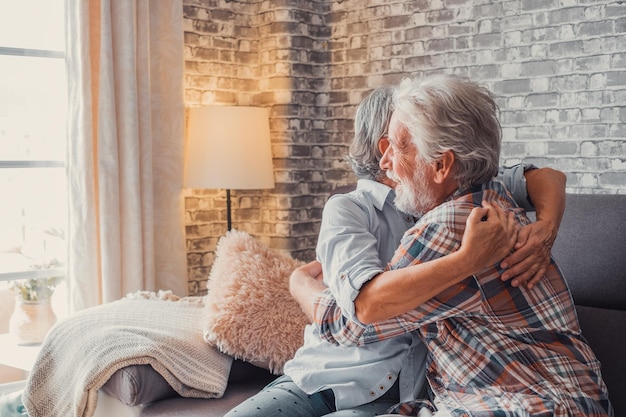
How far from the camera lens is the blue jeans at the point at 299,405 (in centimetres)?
195

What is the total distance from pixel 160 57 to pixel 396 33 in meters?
1.09

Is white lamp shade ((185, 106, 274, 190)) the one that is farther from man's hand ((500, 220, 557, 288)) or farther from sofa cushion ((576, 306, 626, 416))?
man's hand ((500, 220, 557, 288))

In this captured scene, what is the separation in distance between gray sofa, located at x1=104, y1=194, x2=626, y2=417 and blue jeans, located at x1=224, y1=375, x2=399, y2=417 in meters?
0.36

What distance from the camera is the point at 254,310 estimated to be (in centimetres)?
259

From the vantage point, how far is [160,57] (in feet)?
12.5

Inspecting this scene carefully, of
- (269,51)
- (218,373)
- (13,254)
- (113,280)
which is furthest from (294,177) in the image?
(218,373)

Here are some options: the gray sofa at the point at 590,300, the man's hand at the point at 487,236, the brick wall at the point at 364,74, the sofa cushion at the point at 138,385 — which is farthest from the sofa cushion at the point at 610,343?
the sofa cushion at the point at 138,385

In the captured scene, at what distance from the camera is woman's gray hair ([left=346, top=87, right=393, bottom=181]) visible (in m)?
2.04

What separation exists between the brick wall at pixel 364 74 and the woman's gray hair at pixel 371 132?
144 cm

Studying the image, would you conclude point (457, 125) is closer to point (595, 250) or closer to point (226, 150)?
point (595, 250)

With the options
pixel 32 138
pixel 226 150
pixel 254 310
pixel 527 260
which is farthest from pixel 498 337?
pixel 32 138

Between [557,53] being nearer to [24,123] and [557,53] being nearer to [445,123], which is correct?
[445,123]

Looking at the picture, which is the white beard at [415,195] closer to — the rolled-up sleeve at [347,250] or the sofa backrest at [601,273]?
the rolled-up sleeve at [347,250]

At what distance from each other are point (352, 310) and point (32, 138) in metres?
2.43
